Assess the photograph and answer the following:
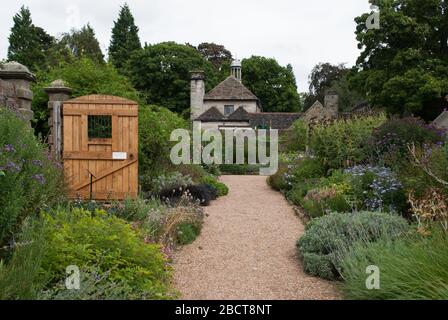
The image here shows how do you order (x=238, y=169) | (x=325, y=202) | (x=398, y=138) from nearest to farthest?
(x=325, y=202), (x=398, y=138), (x=238, y=169)

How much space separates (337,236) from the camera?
5.25 metres

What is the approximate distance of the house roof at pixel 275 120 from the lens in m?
34.1

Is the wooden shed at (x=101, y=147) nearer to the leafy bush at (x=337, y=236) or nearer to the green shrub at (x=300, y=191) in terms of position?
the green shrub at (x=300, y=191)

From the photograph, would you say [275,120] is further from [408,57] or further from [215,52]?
[215,52]

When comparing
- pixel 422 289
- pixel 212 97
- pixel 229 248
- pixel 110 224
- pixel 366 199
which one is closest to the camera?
pixel 422 289

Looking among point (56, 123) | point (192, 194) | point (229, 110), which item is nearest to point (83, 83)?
point (56, 123)

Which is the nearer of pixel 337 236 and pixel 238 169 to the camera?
pixel 337 236

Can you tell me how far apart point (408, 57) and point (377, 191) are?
638 inches

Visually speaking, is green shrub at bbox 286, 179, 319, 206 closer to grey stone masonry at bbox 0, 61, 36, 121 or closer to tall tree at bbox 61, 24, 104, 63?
grey stone masonry at bbox 0, 61, 36, 121

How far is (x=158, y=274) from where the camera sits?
4.45 meters

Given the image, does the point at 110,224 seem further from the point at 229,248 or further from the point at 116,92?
the point at 116,92

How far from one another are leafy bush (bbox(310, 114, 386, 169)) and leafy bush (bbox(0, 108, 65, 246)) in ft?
25.5
